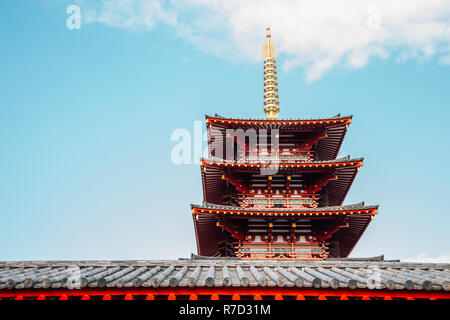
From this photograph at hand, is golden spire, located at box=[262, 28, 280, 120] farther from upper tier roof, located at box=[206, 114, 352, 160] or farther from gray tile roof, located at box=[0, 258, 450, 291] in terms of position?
gray tile roof, located at box=[0, 258, 450, 291]

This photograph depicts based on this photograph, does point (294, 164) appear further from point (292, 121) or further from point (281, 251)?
point (281, 251)

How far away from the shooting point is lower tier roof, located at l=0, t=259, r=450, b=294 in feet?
23.4

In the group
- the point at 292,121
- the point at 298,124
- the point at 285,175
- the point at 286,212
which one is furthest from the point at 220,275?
the point at 298,124

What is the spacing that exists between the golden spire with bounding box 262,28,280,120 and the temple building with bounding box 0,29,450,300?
71 mm

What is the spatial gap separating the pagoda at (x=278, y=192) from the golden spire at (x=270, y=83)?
332 centimetres

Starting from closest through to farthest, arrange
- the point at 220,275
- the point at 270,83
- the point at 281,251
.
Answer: the point at 220,275 < the point at 281,251 < the point at 270,83

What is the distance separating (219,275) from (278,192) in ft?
Result: 34.8

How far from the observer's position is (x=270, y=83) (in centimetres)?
2483

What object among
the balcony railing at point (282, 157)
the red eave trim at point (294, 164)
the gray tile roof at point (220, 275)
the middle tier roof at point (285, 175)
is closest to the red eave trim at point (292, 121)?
the balcony railing at point (282, 157)

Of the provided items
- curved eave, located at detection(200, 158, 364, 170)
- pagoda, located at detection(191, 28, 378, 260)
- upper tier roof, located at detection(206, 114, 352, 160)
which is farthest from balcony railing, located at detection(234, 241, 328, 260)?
upper tier roof, located at detection(206, 114, 352, 160)

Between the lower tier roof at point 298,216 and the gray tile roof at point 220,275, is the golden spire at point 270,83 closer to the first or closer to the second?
the lower tier roof at point 298,216

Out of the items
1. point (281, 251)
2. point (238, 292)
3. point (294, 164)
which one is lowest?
point (238, 292)
